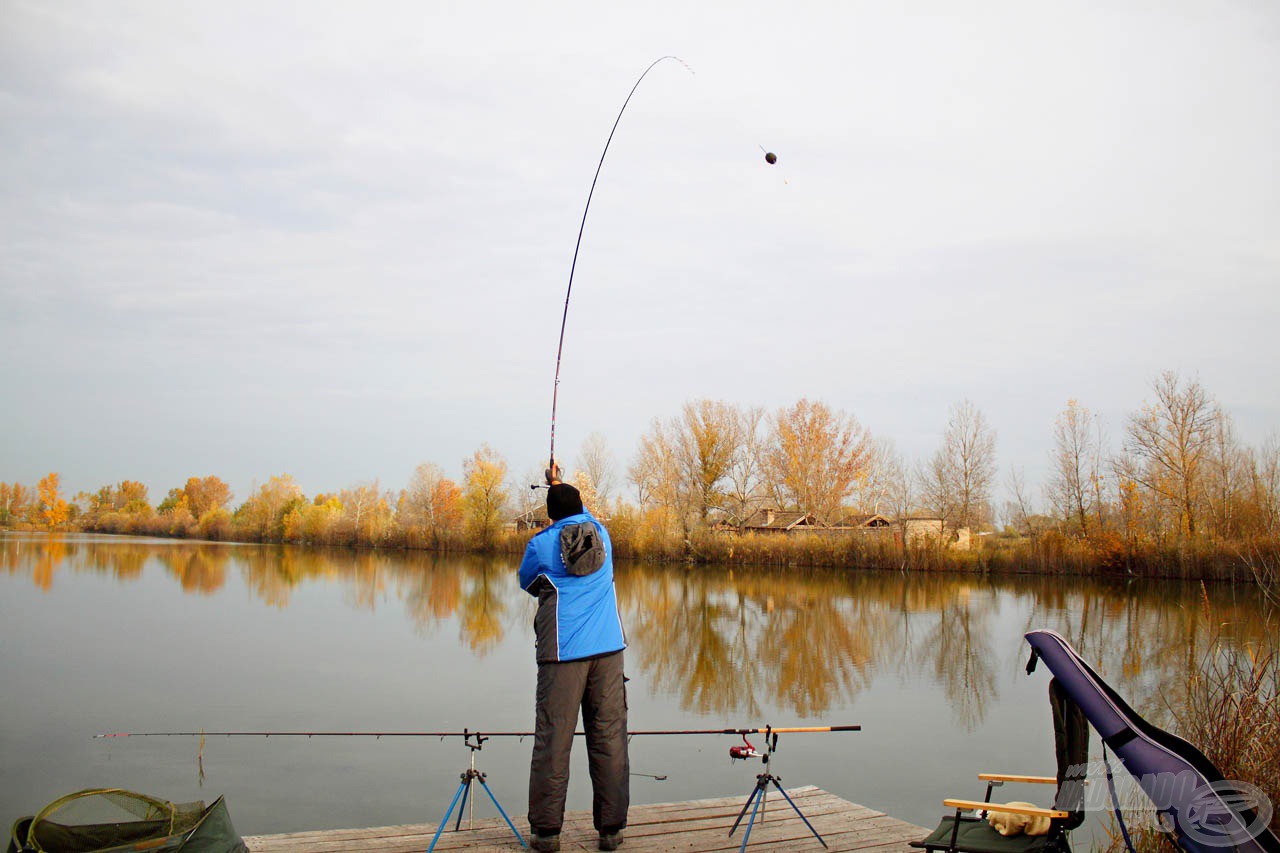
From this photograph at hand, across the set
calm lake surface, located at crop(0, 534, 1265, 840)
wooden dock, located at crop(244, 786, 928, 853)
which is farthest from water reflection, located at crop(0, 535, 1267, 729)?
wooden dock, located at crop(244, 786, 928, 853)

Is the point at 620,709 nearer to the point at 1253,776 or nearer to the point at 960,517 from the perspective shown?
the point at 1253,776

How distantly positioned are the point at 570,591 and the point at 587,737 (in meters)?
0.61

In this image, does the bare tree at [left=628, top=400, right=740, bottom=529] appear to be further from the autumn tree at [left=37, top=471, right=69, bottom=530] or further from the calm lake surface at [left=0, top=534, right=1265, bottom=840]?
the autumn tree at [left=37, top=471, right=69, bottom=530]

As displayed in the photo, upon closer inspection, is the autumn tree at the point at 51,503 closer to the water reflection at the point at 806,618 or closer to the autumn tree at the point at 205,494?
the autumn tree at the point at 205,494

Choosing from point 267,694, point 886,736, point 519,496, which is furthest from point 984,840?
point 519,496

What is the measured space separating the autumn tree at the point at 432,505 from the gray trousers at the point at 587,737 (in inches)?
1539

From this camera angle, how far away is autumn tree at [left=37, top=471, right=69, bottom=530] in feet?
219

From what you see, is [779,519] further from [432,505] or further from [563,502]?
[563,502]

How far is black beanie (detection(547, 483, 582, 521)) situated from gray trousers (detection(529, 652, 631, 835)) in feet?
2.01

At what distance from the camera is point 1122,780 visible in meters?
5.49

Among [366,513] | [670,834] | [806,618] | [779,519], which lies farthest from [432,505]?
[670,834]

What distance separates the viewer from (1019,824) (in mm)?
3322

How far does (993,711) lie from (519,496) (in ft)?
114

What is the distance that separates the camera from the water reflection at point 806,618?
11.3m
